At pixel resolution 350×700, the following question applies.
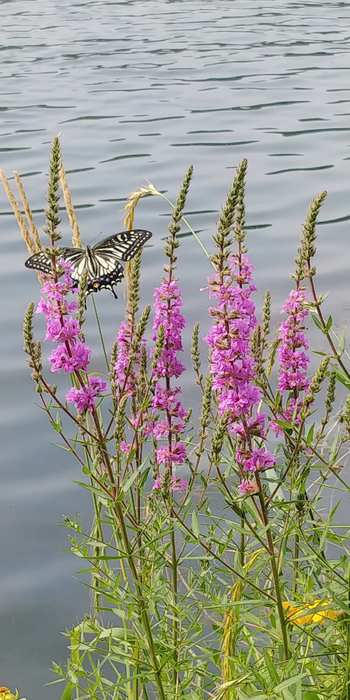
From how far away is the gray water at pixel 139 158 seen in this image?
6301 mm

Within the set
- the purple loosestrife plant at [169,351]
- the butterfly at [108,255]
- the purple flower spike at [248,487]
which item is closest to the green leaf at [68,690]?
the purple loosestrife plant at [169,351]

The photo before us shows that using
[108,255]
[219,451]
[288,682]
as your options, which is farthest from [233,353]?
[108,255]

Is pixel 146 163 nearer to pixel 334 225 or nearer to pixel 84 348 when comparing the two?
pixel 334 225

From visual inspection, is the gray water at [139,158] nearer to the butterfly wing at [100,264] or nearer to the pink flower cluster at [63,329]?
the butterfly wing at [100,264]

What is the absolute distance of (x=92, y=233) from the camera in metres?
11.4

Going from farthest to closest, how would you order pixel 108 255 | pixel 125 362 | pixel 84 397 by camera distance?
pixel 108 255, pixel 125 362, pixel 84 397

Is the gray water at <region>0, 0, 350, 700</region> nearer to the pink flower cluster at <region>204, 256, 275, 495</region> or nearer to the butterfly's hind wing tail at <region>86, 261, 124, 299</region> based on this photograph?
the butterfly's hind wing tail at <region>86, 261, 124, 299</region>

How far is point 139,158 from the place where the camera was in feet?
48.4

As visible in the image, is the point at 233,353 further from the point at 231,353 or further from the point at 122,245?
the point at 122,245

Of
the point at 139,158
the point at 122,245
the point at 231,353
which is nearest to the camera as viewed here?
the point at 231,353

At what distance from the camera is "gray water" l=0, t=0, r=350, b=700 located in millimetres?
6301

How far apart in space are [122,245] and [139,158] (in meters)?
10.1

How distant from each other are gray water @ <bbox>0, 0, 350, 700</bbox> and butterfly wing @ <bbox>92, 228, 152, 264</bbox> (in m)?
1.22

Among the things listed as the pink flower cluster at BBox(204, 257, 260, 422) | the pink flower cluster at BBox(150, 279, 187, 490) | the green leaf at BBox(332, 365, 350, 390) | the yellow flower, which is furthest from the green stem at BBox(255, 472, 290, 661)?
the pink flower cluster at BBox(150, 279, 187, 490)
